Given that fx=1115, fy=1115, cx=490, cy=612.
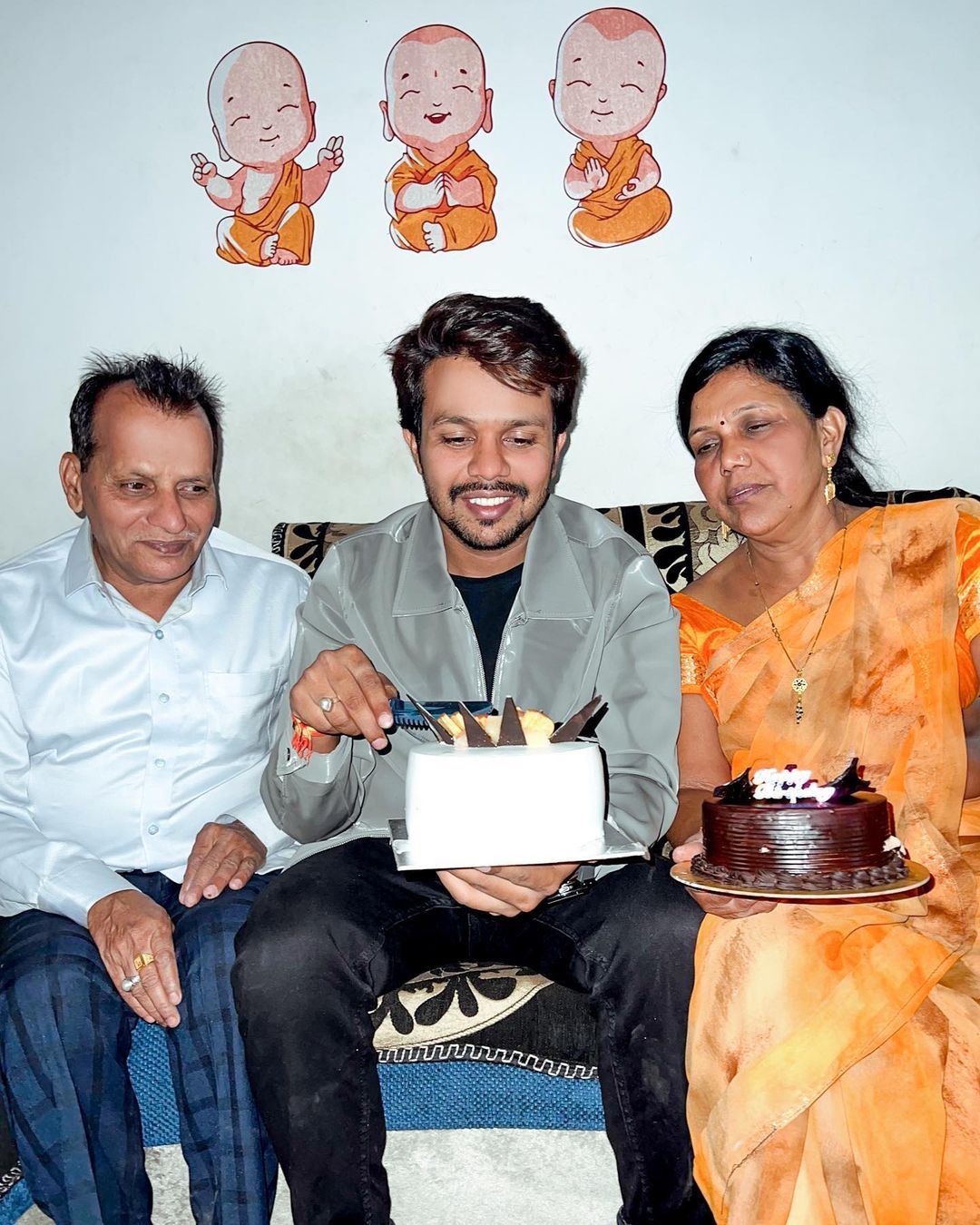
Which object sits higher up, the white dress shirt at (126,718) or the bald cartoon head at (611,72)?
the bald cartoon head at (611,72)

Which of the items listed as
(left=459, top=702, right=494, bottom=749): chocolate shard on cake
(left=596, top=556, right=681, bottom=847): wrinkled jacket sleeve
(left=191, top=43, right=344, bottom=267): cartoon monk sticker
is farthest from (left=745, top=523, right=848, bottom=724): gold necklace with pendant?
(left=191, top=43, right=344, bottom=267): cartoon monk sticker

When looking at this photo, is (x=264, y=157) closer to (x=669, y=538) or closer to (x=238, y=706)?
(x=669, y=538)

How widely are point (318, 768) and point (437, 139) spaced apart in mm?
1857

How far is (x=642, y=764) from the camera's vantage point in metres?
1.72

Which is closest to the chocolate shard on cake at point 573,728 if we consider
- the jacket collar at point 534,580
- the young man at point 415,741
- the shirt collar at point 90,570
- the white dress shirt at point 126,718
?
the young man at point 415,741

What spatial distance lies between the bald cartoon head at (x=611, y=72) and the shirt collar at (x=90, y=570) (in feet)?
5.08

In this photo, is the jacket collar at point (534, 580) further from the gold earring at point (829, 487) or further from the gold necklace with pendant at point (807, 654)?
the gold earring at point (829, 487)

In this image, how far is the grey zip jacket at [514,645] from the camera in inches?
69.4

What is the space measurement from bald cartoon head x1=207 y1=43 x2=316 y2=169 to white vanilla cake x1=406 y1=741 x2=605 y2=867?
7.03 ft

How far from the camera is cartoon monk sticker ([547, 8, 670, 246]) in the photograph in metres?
2.77

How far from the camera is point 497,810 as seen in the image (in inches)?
50.2

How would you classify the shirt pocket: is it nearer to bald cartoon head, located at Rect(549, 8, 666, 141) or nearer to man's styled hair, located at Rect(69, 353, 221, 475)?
man's styled hair, located at Rect(69, 353, 221, 475)

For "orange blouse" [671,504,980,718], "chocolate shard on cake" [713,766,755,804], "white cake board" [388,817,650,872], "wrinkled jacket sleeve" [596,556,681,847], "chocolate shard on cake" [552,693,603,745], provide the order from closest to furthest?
"white cake board" [388,817,650,872]
"chocolate shard on cake" [552,693,603,745]
"chocolate shard on cake" [713,766,755,804]
"wrinkled jacket sleeve" [596,556,681,847]
"orange blouse" [671,504,980,718]

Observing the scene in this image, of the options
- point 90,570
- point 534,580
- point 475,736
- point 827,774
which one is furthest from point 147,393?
point 827,774
